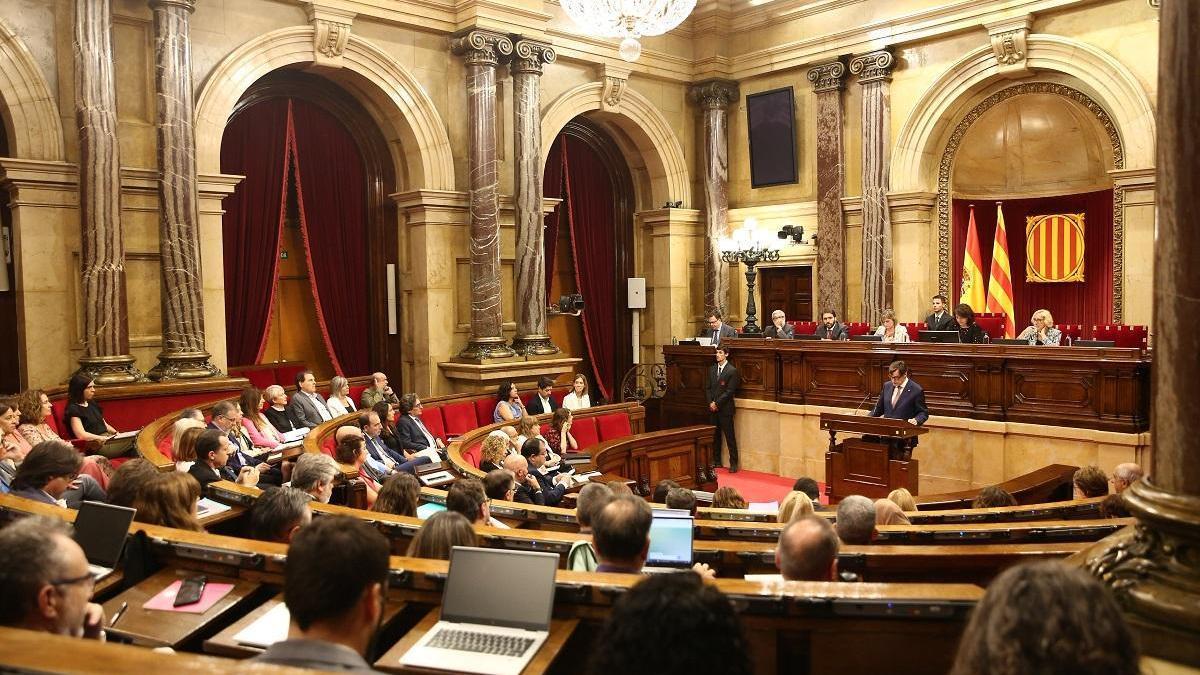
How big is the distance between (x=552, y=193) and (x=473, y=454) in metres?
6.87

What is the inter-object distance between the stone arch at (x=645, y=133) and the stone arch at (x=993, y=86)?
10.4 ft

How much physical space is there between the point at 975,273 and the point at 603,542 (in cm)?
1070

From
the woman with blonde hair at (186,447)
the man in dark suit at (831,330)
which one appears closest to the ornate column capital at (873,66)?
the man in dark suit at (831,330)

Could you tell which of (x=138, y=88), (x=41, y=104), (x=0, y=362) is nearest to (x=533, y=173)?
(x=138, y=88)

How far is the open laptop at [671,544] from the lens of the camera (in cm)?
327

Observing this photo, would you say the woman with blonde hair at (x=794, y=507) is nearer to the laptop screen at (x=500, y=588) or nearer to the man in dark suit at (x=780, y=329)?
the laptop screen at (x=500, y=588)

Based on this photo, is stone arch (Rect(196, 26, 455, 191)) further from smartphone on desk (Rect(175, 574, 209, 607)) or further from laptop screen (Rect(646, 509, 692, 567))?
laptop screen (Rect(646, 509, 692, 567))

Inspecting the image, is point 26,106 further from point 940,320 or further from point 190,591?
point 940,320

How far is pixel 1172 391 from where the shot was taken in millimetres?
2121

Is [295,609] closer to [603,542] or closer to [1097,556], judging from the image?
[603,542]

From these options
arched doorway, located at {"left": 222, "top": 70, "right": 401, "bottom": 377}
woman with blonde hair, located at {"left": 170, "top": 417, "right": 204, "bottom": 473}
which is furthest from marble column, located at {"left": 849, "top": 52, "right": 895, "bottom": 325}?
woman with blonde hair, located at {"left": 170, "top": 417, "right": 204, "bottom": 473}

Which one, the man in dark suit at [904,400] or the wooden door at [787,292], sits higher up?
the wooden door at [787,292]

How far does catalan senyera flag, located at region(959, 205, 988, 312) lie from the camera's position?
12.1m

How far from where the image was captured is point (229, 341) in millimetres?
10219
